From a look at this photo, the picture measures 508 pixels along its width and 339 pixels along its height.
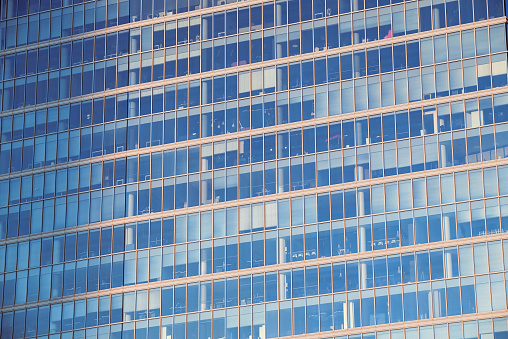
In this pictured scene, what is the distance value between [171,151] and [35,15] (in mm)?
22671

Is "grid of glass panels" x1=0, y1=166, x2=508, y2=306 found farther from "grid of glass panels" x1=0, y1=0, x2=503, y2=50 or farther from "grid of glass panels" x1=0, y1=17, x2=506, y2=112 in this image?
"grid of glass panels" x1=0, y1=0, x2=503, y2=50

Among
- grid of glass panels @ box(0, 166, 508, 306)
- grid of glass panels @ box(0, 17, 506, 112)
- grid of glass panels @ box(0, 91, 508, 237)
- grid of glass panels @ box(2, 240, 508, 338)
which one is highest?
grid of glass panels @ box(0, 17, 506, 112)

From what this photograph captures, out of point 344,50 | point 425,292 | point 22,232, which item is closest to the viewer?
point 425,292

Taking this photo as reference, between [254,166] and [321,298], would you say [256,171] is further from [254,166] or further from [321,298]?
[321,298]

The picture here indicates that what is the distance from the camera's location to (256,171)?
13025 cm

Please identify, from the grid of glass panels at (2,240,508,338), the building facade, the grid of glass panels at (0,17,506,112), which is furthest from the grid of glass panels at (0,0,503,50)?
the grid of glass panels at (2,240,508,338)

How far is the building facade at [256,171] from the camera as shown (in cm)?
12231

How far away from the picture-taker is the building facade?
4815 inches

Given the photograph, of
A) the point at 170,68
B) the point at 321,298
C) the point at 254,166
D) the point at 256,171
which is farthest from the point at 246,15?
the point at 321,298

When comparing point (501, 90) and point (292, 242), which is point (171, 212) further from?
point (501, 90)

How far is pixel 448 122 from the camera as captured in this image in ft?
409

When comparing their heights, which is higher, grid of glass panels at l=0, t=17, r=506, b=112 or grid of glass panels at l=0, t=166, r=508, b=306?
grid of glass panels at l=0, t=17, r=506, b=112

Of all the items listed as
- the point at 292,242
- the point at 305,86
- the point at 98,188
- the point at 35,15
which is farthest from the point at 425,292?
the point at 35,15

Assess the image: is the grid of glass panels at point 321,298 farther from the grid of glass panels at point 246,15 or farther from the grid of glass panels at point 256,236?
the grid of glass panels at point 246,15
